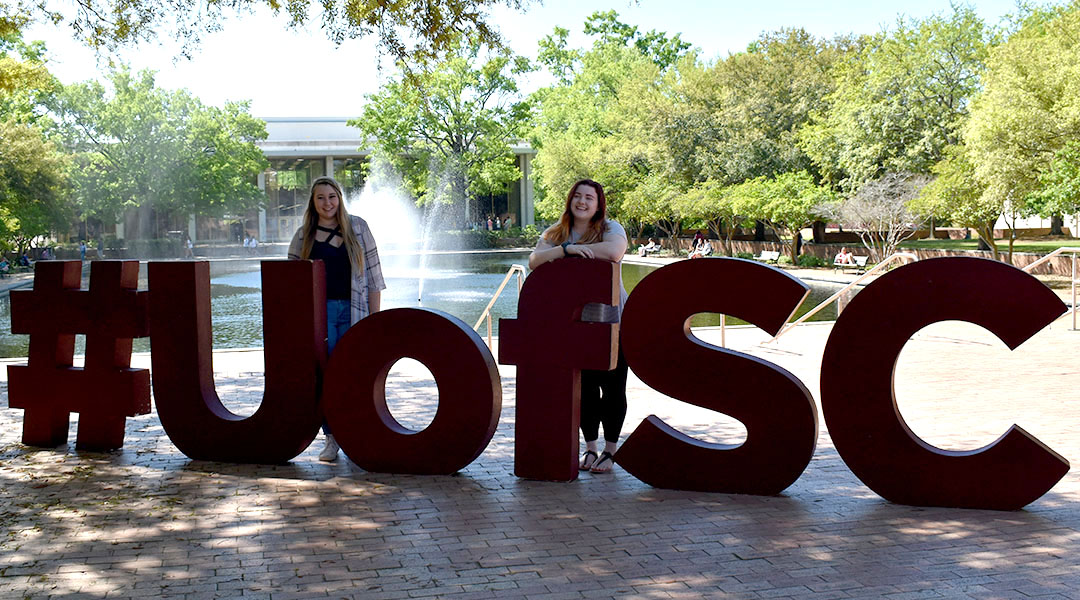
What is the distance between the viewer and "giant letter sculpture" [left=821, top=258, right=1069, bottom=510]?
4.74 meters

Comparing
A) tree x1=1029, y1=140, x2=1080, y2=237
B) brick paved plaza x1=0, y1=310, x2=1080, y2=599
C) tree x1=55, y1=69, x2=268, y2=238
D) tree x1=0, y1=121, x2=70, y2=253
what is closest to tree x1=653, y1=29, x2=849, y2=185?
tree x1=1029, y1=140, x2=1080, y2=237

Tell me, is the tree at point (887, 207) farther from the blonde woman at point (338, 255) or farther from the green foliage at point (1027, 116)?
the blonde woman at point (338, 255)

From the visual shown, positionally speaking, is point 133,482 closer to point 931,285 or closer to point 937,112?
point 931,285

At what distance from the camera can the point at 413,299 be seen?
22.0 meters

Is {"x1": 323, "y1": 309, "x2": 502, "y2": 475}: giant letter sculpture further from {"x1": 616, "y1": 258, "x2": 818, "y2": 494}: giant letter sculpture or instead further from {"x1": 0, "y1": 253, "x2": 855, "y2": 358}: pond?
{"x1": 0, "y1": 253, "x2": 855, "y2": 358}: pond

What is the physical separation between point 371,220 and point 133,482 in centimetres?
5134

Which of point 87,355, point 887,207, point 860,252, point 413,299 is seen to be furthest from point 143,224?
point 87,355

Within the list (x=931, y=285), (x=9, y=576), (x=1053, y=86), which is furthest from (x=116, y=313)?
(x=1053, y=86)

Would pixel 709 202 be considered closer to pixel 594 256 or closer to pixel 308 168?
pixel 594 256

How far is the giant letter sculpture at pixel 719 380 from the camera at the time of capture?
5125 mm

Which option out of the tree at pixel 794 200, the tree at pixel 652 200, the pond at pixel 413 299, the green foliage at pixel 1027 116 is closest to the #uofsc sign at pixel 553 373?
the pond at pixel 413 299

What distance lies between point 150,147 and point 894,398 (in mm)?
47229

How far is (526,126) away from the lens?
53.2 meters

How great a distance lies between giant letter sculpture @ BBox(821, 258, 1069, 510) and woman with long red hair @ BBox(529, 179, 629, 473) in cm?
125
